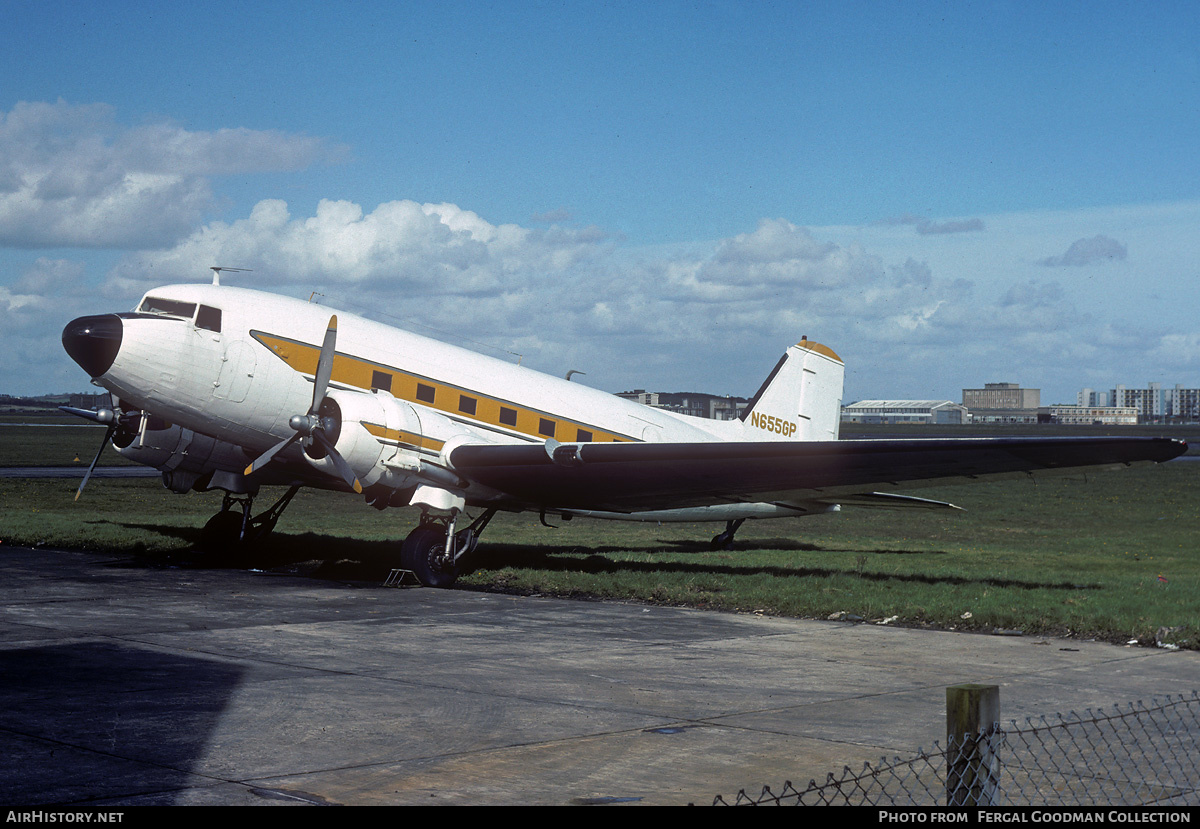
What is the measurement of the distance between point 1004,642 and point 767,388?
1176cm

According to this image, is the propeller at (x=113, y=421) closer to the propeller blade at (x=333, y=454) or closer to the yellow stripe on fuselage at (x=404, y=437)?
the propeller blade at (x=333, y=454)

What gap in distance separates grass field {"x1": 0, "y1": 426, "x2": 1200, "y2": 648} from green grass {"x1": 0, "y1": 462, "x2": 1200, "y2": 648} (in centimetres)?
5

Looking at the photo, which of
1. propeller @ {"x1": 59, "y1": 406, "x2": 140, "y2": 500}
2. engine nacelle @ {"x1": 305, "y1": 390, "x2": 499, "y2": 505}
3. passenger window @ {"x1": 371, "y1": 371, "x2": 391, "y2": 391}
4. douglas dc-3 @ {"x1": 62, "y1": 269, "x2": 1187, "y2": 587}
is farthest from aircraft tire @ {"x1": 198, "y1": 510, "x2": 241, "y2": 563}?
passenger window @ {"x1": 371, "y1": 371, "x2": 391, "y2": 391}

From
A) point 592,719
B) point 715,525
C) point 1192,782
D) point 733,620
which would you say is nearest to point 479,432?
point 733,620

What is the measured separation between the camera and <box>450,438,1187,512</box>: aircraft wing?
1474 cm

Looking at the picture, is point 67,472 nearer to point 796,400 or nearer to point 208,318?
point 208,318

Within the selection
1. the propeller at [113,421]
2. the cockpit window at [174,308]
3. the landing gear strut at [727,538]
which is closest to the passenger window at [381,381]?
the cockpit window at [174,308]

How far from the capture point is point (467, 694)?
9602 millimetres

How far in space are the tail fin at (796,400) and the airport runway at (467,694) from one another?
9.21m

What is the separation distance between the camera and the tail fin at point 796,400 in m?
24.0

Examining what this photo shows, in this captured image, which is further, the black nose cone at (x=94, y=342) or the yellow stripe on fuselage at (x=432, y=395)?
the yellow stripe on fuselage at (x=432, y=395)

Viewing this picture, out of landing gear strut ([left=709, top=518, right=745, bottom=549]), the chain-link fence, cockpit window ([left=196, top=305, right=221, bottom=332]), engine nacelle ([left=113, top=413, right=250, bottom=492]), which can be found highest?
cockpit window ([left=196, top=305, right=221, bottom=332])

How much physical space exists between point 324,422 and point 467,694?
827 centimetres

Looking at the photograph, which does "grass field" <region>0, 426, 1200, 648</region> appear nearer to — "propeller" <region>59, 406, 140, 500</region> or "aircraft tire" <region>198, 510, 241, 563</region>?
"aircraft tire" <region>198, 510, 241, 563</region>
